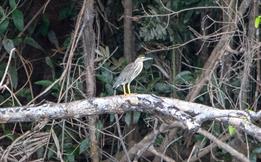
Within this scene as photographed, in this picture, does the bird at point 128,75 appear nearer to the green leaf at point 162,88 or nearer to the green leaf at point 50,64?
the green leaf at point 162,88

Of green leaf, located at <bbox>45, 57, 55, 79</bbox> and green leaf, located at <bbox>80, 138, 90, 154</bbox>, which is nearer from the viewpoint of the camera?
green leaf, located at <bbox>80, 138, 90, 154</bbox>

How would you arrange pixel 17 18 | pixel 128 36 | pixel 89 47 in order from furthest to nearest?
pixel 128 36 → pixel 17 18 → pixel 89 47

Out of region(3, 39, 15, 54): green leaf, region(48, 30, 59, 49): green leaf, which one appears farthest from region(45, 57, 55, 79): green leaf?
region(3, 39, 15, 54): green leaf

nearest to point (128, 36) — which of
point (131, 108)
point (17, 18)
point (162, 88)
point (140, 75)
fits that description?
point (140, 75)

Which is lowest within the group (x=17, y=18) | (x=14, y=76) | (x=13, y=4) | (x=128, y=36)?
(x=14, y=76)

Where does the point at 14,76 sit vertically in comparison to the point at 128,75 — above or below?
below

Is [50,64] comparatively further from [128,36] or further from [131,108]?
[131,108]

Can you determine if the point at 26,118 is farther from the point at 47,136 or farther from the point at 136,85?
the point at 136,85

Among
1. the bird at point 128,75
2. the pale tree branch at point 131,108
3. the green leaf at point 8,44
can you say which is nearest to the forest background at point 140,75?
the green leaf at point 8,44

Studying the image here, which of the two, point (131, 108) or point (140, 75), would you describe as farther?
point (140, 75)

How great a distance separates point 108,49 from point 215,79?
0.92m

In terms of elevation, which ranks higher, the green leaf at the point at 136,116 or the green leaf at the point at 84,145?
the green leaf at the point at 136,116

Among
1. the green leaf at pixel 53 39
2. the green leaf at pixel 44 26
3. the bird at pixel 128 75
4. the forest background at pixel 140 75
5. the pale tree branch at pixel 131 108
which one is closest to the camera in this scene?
the pale tree branch at pixel 131 108

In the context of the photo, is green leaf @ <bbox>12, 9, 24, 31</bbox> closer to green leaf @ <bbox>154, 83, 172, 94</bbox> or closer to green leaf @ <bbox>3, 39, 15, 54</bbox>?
green leaf @ <bbox>3, 39, 15, 54</bbox>
